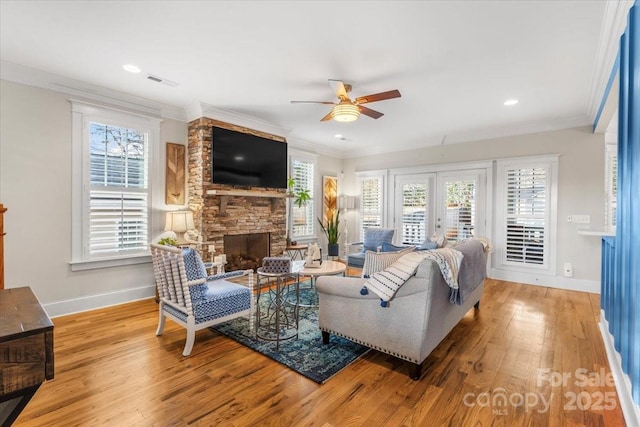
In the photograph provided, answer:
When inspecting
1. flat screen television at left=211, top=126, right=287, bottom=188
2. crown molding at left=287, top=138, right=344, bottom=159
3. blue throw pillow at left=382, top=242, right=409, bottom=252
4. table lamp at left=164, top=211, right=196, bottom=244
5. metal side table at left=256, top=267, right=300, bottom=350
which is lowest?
metal side table at left=256, top=267, right=300, bottom=350

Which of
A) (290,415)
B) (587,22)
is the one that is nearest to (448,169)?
(587,22)

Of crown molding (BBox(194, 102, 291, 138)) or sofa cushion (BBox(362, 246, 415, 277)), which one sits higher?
crown molding (BBox(194, 102, 291, 138))

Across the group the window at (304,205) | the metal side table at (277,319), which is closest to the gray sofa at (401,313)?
the metal side table at (277,319)

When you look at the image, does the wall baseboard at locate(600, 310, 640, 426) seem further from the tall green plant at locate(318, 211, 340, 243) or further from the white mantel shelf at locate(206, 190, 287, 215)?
the tall green plant at locate(318, 211, 340, 243)

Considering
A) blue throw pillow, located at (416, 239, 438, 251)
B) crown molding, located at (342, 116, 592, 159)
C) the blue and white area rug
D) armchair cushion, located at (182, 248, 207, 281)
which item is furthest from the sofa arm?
crown molding, located at (342, 116, 592, 159)

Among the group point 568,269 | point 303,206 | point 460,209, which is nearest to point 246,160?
point 303,206

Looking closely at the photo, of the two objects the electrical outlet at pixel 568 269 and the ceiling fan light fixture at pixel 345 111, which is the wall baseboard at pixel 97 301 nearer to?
the ceiling fan light fixture at pixel 345 111

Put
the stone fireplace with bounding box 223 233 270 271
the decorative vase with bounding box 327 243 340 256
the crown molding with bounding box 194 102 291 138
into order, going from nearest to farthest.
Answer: the crown molding with bounding box 194 102 291 138, the stone fireplace with bounding box 223 233 270 271, the decorative vase with bounding box 327 243 340 256

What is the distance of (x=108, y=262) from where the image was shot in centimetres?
402

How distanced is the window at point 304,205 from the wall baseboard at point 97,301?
2.98 meters

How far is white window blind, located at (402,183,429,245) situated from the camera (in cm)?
659

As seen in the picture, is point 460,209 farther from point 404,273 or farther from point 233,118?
point 233,118

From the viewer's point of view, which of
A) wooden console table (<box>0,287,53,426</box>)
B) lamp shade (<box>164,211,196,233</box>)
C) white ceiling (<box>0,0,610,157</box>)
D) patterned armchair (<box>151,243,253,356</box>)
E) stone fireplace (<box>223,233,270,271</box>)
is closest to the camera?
wooden console table (<box>0,287,53,426</box>)

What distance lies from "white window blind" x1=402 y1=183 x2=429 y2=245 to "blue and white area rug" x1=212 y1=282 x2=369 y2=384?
3938 millimetres
